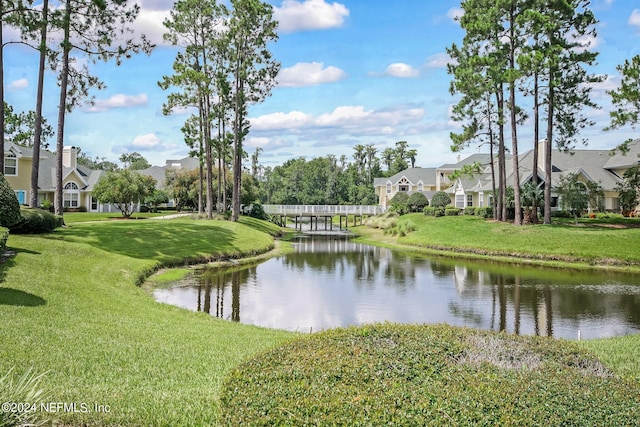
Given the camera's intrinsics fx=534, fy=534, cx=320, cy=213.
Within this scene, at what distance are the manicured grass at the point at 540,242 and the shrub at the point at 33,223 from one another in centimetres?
2561

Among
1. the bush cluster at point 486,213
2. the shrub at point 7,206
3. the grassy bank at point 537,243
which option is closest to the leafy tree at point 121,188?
the grassy bank at point 537,243

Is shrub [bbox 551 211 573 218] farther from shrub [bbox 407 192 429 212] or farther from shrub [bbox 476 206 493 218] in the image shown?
shrub [bbox 407 192 429 212]

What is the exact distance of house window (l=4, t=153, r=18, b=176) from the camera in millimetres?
41000

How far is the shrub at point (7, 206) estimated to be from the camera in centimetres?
1742

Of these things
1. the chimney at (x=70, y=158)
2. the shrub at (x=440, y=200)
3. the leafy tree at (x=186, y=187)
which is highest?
the chimney at (x=70, y=158)

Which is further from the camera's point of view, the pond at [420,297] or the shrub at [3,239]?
the pond at [420,297]

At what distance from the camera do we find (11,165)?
41.7 metres

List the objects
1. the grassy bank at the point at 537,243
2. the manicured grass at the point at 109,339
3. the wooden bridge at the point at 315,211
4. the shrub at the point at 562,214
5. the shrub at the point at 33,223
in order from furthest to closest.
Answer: the wooden bridge at the point at 315,211 → the shrub at the point at 562,214 → the grassy bank at the point at 537,243 → the shrub at the point at 33,223 → the manicured grass at the point at 109,339

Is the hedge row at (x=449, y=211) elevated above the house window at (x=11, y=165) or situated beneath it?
situated beneath

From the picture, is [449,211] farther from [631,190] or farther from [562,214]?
[631,190]

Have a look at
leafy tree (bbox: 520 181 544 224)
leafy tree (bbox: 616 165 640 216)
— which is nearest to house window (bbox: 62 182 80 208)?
leafy tree (bbox: 520 181 544 224)

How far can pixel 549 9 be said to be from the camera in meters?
36.5

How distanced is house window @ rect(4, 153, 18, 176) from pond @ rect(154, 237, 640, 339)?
2442 centimetres

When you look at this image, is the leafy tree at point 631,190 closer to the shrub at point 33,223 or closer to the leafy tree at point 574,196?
the leafy tree at point 574,196
